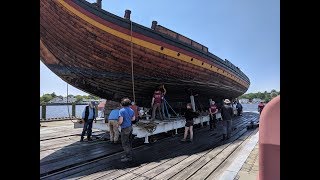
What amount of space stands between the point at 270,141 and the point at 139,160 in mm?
3120

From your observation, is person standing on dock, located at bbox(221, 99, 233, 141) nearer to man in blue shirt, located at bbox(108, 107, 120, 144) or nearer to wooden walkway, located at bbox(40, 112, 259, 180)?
wooden walkway, located at bbox(40, 112, 259, 180)

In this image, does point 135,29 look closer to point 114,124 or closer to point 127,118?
point 114,124

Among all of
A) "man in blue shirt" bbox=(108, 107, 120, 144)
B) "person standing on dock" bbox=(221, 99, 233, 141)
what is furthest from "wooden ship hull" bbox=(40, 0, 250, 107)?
"person standing on dock" bbox=(221, 99, 233, 141)

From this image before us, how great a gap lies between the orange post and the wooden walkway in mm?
1528

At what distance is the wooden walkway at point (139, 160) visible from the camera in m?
4.10

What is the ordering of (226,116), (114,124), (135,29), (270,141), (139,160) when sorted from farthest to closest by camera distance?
(226,116)
(135,29)
(114,124)
(139,160)
(270,141)

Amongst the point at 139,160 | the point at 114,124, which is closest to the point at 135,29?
the point at 114,124

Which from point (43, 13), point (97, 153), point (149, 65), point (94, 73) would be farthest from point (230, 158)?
point (43, 13)

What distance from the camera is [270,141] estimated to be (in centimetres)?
243

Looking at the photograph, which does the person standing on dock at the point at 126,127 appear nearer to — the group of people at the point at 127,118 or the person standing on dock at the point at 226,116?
the group of people at the point at 127,118

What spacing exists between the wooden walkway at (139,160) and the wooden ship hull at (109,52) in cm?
188

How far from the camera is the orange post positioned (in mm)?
2386

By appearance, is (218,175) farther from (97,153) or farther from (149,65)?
(149,65)
